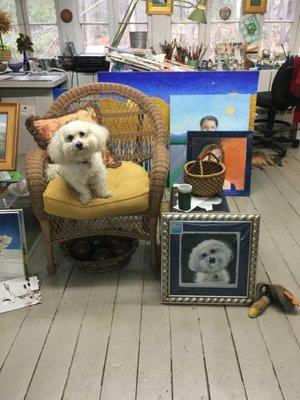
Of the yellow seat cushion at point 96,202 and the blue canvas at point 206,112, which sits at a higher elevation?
the blue canvas at point 206,112

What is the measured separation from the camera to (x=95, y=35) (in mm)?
4781

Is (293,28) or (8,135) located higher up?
(293,28)

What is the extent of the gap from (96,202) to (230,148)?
1391 mm

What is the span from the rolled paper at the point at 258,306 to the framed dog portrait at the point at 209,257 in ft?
0.13

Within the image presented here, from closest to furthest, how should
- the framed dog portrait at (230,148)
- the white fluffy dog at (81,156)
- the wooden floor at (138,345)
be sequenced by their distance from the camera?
1. the wooden floor at (138,345)
2. the white fluffy dog at (81,156)
3. the framed dog portrait at (230,148)

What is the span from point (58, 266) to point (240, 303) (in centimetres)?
99

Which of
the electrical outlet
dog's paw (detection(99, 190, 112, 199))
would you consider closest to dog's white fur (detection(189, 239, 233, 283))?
dog's paw (detection(99, 190, 112, 199))

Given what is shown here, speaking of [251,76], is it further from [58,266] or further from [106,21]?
[106,21]

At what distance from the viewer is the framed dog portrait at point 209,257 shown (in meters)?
1.54

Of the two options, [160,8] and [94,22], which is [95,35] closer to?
[94,22]

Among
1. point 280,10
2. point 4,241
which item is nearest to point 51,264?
point 4,241

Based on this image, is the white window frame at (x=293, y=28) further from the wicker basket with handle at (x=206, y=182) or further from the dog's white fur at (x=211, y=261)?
the dog's white fur at (x=211, y=261)

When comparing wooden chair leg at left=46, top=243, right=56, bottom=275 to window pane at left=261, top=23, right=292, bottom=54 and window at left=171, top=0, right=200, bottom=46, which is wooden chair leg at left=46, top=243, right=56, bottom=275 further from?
window pane at left=261, top=23, right=292, bottom=54

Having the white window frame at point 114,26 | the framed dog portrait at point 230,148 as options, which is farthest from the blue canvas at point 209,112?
the white window frame at point 114,26
